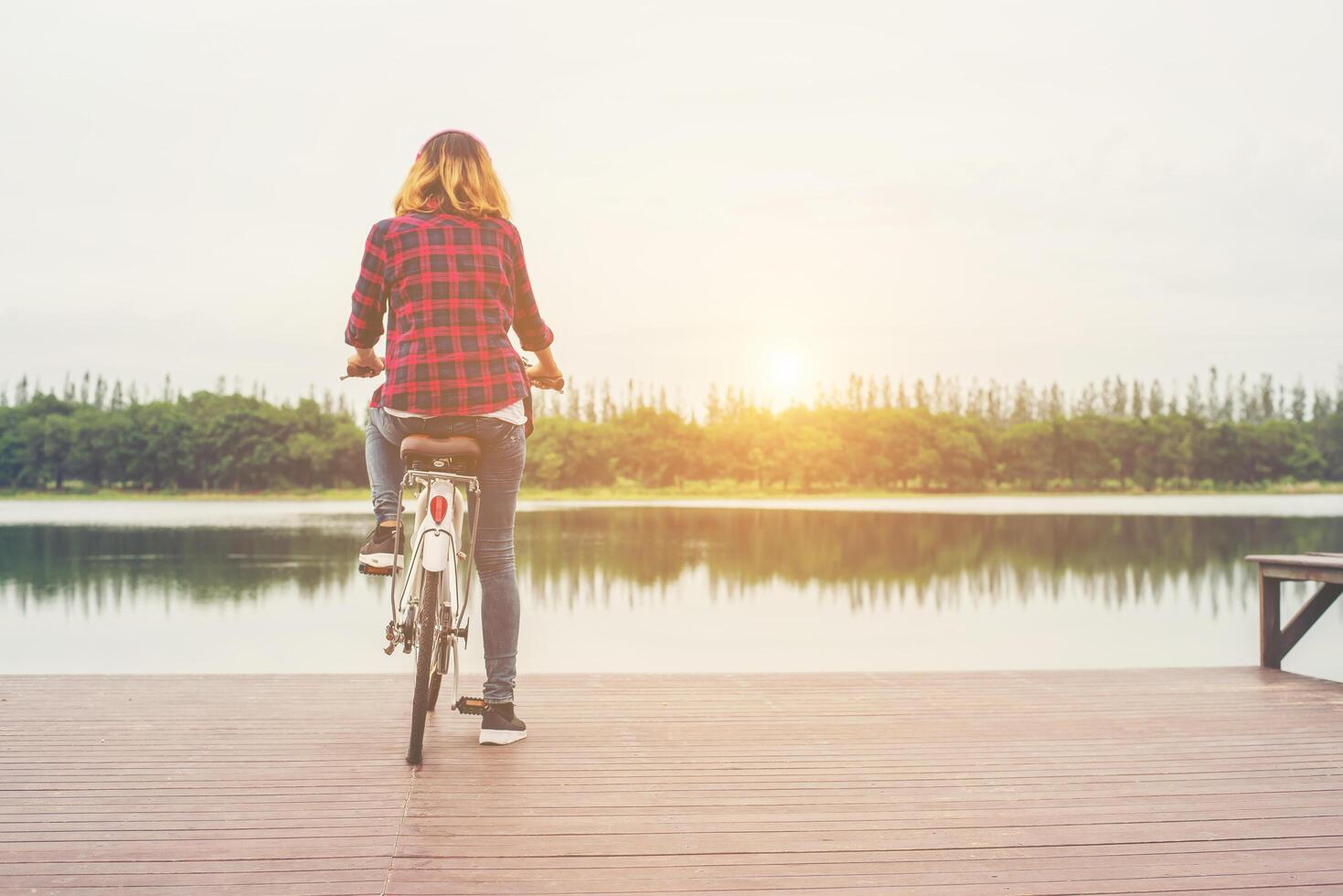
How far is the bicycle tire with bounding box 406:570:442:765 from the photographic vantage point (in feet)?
10.2

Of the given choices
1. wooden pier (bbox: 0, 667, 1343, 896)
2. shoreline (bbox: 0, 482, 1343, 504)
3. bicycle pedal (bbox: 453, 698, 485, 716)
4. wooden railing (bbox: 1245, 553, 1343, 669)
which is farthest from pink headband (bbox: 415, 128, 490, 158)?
shoreline (bbox: 0, 482, 1343, 504)

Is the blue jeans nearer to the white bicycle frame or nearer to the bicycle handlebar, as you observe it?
the white bicycle frame

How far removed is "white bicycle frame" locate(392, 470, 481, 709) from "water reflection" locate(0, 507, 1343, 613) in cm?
1496

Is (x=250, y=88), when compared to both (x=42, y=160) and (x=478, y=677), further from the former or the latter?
(x=478, y=677)

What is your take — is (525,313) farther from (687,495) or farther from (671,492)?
(671,492)

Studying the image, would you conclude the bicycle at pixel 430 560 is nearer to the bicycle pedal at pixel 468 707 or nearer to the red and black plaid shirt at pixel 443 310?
the bicycle pedal at pixel 468 707

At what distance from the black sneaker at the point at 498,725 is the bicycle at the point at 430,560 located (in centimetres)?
3

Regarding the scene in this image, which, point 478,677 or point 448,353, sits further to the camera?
point 478,677

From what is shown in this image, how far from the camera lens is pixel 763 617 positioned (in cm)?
1764

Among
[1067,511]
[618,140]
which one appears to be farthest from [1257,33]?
[618,140]

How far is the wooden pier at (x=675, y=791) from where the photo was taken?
2334mm

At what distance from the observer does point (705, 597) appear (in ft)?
64.2

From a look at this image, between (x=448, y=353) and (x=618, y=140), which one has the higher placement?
(x=618, y=140)

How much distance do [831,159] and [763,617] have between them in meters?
63.1
